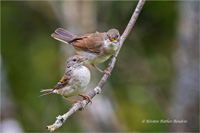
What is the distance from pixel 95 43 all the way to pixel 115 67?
3.09 metres

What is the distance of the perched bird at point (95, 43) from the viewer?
5.76 metres

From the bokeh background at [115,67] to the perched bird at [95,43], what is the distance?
2.69 m

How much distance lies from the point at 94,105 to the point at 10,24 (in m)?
4.01

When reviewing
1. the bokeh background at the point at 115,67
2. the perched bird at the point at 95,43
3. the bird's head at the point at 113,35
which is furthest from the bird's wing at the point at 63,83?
the bokeh background at the point at 115,67

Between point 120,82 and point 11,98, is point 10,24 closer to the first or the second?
point 11,98

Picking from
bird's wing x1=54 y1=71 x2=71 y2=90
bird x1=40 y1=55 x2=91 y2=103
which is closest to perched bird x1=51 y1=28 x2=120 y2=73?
bird x1=40 y1=55 x2=91 y2=103

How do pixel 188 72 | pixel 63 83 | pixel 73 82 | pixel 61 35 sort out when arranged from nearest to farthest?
pixel 73 82, pixel 63 83, pixel 61 35, pixel 188 72

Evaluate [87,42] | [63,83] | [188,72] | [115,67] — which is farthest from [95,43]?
[188,72]

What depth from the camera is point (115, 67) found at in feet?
30.6

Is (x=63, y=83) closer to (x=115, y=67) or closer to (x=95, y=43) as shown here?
(x=95, y=43)

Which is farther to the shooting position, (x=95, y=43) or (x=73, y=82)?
(x=95, y=43)

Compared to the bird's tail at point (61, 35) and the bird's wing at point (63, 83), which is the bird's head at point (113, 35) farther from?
the bird's wing at point (63, 83)

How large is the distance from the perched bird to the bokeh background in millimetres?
2692

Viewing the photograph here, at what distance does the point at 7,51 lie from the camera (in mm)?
10625
